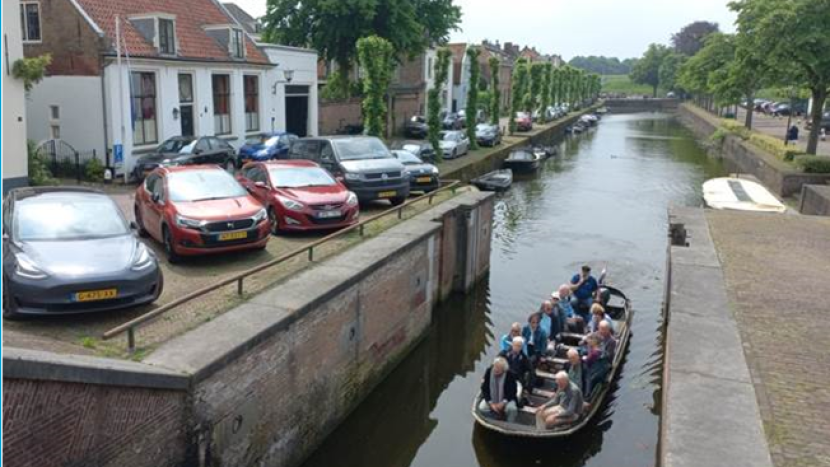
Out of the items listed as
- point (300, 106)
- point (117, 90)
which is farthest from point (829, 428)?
point (300, 106)

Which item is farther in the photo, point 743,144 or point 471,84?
point 743,144

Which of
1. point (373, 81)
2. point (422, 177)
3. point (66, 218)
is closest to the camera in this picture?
point (66, 218)

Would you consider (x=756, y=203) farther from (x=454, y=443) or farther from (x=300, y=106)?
(x=300, y=106)

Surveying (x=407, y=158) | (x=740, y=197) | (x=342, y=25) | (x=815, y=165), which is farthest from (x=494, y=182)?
(x=815, y=165)

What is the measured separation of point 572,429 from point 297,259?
5452 millimetres

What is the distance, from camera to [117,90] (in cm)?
2320

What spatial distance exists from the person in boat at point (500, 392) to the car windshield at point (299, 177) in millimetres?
6231

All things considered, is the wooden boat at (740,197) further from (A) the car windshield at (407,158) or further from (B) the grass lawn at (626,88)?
(B) the grass lawn at (626,88)

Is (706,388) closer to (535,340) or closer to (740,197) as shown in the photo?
(535,340)

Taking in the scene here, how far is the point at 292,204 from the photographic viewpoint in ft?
47.6

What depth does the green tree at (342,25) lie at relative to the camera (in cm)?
3878

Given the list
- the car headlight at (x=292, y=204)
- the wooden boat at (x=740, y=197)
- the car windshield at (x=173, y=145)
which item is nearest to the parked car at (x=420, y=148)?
the car windshield at (x=173, y=145)

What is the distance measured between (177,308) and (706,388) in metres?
7.03

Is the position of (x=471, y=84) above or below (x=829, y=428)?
above
